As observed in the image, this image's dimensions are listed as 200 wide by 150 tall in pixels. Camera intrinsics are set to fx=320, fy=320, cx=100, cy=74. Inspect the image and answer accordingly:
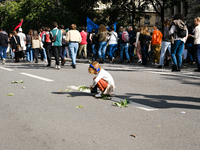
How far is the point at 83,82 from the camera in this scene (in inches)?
357

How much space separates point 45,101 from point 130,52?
39.2ft

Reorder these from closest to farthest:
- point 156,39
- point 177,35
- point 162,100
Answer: point 162,100 < point 177,35 < point 156,39

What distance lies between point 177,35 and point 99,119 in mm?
7371

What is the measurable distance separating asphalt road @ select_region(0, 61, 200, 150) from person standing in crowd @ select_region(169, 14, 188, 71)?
368cm

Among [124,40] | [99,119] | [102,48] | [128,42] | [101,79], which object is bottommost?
[99,119]

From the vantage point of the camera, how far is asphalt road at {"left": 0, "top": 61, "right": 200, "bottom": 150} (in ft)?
12.9

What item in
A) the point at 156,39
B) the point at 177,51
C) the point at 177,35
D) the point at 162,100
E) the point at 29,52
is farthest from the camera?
the point at 29,52

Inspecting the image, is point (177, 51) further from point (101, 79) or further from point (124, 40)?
point (101, 79)

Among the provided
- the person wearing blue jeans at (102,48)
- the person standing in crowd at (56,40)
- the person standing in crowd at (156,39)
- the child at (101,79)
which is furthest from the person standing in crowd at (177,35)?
the child at (101,79)

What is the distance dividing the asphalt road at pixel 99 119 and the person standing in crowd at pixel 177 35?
12.1 feet

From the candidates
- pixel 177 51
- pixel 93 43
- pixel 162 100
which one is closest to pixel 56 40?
pixel 177 51

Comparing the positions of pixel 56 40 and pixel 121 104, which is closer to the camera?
pixel 121 104

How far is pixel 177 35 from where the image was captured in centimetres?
1151

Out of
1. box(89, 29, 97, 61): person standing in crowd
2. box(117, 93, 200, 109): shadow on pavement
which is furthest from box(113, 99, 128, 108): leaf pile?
box(89, 29, 97, 61): person standing in crowd
